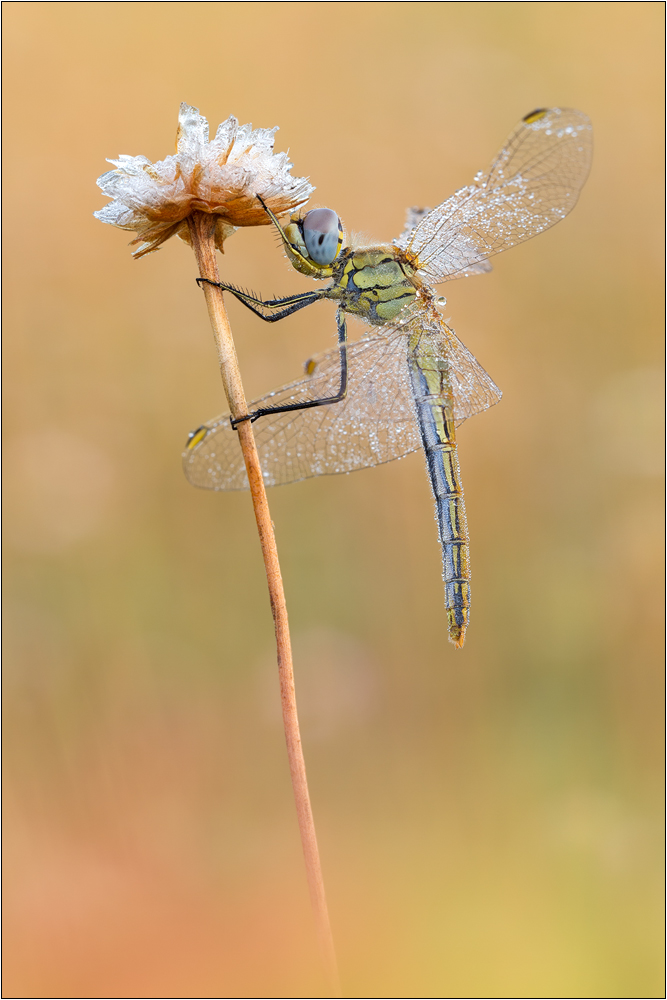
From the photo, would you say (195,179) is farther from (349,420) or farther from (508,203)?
(508,203)

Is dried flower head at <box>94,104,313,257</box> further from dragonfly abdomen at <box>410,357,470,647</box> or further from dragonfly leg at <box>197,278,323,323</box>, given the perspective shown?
dragonfly abdomen at <box>410,357,470,647</box>

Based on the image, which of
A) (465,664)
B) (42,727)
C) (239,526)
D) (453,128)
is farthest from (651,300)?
(42,727)

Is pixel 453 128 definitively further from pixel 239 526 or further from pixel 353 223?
pixel 239 526

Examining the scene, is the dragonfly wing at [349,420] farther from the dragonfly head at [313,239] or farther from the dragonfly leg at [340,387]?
the dragonfly head at [313,239]

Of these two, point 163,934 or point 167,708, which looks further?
point 167,708

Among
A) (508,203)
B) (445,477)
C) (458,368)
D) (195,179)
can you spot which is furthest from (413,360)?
(195,179)

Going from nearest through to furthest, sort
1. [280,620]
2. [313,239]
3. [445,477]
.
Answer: [280,620], [313,239], [445,477]

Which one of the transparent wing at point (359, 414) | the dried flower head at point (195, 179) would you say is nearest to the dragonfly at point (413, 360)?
the transparent wing at point (359, 414)
